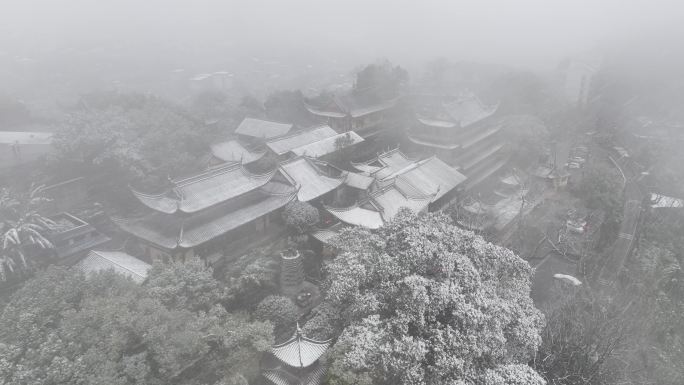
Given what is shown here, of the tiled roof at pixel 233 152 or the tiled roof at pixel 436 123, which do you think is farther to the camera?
the tiled roof at pixel 436 123

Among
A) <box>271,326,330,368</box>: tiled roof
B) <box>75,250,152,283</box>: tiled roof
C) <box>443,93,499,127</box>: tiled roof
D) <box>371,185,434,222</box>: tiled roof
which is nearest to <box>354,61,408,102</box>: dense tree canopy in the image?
<box>443,93,499,127</box>: tiled roof

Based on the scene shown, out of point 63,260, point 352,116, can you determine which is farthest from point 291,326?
point 352,116

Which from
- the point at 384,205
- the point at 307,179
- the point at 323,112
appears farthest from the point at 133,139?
the point at 323,112

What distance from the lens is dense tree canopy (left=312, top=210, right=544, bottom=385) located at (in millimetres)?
12508

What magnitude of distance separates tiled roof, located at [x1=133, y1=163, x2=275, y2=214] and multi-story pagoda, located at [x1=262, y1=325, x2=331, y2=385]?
27.4 ft

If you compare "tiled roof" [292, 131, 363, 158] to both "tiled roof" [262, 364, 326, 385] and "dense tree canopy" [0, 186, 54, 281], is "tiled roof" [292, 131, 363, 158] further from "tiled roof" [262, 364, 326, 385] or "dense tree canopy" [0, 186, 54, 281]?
"tiled roof" [262, 364, 326, 385]

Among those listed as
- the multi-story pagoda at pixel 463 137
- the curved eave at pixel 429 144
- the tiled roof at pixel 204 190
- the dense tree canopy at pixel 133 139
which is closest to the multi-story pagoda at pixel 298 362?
the tiled roof at pixel 204 190

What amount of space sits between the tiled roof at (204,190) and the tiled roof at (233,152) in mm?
9274

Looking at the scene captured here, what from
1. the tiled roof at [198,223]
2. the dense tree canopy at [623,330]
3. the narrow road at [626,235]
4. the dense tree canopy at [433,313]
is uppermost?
the dense tree canopy at [433,313]

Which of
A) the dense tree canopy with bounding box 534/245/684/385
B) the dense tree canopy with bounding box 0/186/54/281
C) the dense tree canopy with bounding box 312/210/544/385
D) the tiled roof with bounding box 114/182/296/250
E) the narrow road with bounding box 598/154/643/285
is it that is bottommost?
the narrow road with bounding box 598/154/643/285

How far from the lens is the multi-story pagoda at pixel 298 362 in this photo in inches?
658

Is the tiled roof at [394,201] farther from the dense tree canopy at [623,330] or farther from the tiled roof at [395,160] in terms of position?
the dense tree canopy at [623,330]

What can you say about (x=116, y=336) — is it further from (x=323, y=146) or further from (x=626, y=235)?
(x=626, y=235)

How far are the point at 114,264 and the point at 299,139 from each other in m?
19.3
